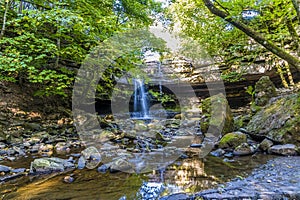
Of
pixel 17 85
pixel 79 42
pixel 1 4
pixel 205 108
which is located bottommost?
pixel 205 108

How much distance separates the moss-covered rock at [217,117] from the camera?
5488 millimetres

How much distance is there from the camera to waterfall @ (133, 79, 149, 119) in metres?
13.2

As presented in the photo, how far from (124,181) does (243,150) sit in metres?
2.37

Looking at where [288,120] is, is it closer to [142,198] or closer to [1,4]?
[142,198]

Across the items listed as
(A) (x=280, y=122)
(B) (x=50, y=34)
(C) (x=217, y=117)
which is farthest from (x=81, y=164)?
(B) (x=50, y=34)

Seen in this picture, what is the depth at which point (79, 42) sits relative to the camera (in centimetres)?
604

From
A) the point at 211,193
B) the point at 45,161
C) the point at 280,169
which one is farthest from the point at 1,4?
the point at 280,169

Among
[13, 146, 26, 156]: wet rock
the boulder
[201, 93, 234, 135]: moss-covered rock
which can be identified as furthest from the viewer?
the boulder

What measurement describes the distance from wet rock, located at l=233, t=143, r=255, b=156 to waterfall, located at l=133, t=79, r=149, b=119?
9012 mm

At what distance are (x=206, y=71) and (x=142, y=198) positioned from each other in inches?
434

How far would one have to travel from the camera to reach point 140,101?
1362cm

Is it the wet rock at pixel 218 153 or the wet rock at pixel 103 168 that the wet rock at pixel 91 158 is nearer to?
the wet rock at pixel 103 168

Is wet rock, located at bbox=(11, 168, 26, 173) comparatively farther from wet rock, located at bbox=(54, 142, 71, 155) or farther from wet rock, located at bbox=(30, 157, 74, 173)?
wet rock, located at bbox=(54, 142, 71, 155)

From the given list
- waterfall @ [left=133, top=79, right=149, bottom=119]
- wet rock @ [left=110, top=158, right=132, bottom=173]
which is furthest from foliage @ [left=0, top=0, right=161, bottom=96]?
waterfall @ [left=133, top=79, right=149, bottom=119]
